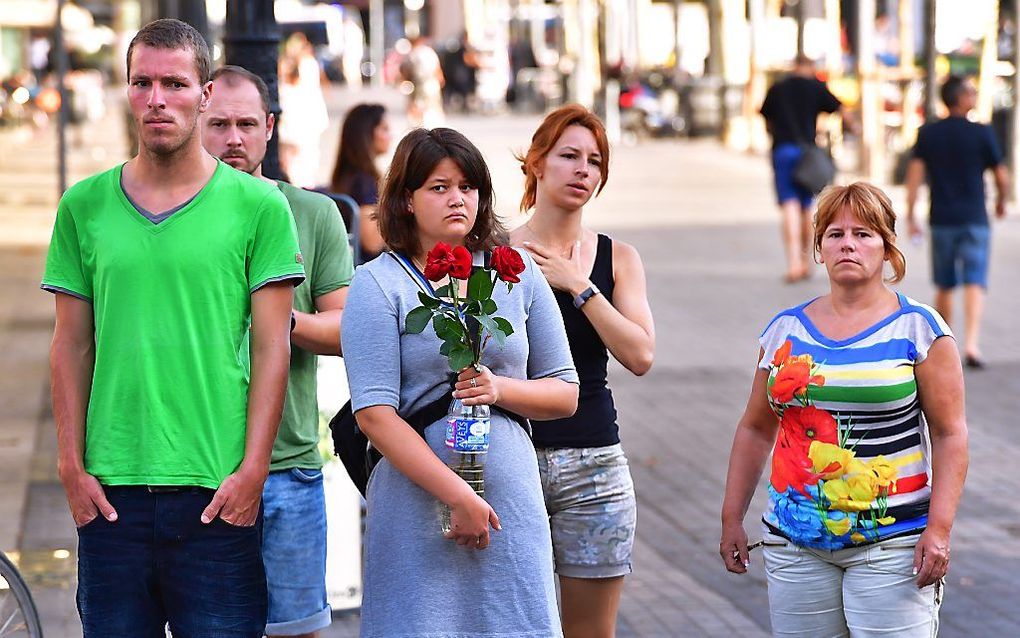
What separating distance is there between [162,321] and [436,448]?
1.99 feet

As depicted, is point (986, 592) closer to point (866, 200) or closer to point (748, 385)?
point (866, 200)

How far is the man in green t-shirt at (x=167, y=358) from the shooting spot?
11.3 feet

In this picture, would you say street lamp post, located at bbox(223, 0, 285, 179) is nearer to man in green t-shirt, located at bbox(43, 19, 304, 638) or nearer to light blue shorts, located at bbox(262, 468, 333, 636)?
light blue shorts, located at bbox(262, 468, 333, 636)

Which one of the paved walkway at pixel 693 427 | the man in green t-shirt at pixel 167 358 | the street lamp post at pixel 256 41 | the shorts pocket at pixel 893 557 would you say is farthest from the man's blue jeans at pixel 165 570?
the street lamp post at pixel 256 41

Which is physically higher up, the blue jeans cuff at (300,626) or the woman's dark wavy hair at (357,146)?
the woman's dark wavy hair at (357,146)

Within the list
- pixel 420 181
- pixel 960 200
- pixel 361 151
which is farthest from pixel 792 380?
pixel 960 200

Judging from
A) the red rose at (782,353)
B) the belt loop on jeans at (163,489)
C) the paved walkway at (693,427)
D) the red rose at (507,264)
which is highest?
the red rose at (507,264)

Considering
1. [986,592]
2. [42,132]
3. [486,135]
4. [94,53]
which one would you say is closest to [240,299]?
[986,592]

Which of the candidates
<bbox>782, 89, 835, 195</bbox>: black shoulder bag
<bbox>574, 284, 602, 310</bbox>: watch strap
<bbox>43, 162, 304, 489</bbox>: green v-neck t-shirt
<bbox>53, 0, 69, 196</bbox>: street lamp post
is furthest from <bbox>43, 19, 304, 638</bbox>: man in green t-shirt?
<bbox>782, 89, 835, 195</bbox>: black shoulder bag

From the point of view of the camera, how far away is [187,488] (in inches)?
137

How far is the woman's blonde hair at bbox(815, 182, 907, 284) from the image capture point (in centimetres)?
403

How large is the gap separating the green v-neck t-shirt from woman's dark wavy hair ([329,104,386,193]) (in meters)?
4.23

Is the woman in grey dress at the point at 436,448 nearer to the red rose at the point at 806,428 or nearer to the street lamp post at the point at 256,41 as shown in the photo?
the red rose at the point at 806,428

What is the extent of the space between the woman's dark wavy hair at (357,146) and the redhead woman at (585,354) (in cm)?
324
